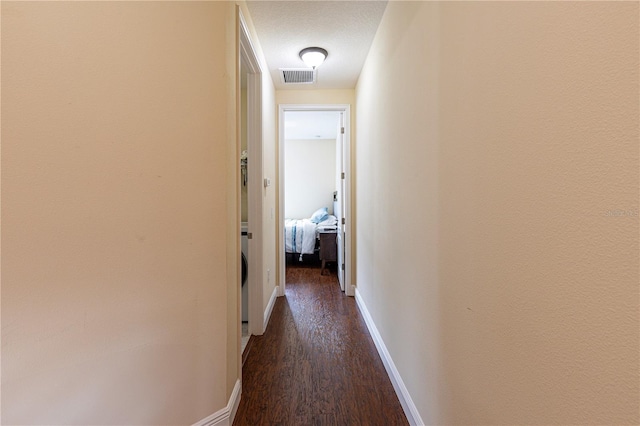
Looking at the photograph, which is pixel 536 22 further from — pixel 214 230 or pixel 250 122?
A: pixel 250 122

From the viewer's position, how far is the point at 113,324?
3.30 feet

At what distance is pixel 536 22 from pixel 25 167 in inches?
56.2

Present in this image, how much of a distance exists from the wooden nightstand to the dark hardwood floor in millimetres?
1451

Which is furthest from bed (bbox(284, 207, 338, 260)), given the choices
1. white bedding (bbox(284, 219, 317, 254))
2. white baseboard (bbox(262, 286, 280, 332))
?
white baseboard (bbox(262, 286, 280, 332))

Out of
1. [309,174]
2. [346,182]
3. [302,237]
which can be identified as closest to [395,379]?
[346,182]

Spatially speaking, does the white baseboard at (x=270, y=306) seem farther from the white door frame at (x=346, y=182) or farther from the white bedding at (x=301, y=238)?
the white bedding at (x=301, y=238)

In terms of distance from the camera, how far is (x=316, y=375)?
1.82 m

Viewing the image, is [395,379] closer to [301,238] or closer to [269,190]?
[269,190]

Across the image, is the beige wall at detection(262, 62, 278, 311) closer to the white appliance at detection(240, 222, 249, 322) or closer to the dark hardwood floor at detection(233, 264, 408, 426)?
the white appliance at detection(240, 222, 249, 322)

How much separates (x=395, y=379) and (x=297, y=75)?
2711 millimetres

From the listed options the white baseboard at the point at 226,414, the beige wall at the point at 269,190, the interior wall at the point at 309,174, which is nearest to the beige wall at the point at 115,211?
the white baseboard at the point at 226,414

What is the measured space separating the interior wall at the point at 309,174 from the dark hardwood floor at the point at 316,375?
3722 mm


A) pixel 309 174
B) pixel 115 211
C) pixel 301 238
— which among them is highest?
pixel 309 174

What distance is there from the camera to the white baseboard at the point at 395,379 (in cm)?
136
